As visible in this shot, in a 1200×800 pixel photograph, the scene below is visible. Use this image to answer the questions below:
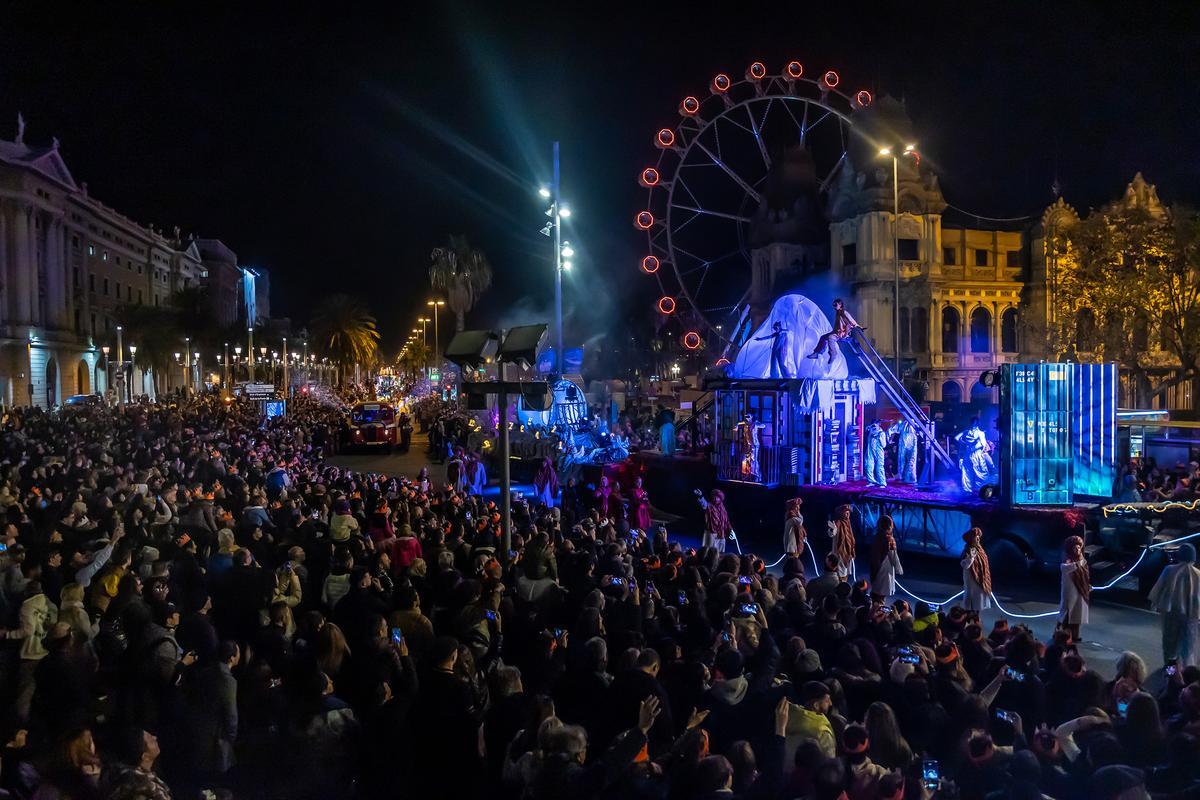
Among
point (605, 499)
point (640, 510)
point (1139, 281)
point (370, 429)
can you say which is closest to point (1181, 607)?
point (640, 510)

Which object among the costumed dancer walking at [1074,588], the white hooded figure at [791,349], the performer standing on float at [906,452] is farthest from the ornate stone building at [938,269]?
the costumed dancer walking at [1074,588]

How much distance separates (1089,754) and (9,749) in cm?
710

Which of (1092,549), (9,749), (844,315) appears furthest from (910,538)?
(9,749)

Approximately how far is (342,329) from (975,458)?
66.0m

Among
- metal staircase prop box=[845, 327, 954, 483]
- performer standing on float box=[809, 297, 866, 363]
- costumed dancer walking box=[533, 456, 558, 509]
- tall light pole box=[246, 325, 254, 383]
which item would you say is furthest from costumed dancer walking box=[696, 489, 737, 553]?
tall light pole box=[246, 325, 254, 383]

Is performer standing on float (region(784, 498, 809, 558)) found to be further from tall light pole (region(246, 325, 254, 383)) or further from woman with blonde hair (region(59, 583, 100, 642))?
tall light pole (region(246, 325, 254, 383))

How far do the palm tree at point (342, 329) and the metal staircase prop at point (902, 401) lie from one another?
6242 cm

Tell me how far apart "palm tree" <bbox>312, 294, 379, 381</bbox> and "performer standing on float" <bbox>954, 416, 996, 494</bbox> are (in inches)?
2585

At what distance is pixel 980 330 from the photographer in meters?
50.8

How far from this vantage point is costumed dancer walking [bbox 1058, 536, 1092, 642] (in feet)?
36.4

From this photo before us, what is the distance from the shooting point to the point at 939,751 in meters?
5.88

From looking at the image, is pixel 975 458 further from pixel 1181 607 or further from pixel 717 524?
pixel 1181 607

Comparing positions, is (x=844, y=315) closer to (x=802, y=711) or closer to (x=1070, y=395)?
(x=1070, y=395)

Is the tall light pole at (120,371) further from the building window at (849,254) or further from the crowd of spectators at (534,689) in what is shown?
the crowd of spectators at (534,689)
